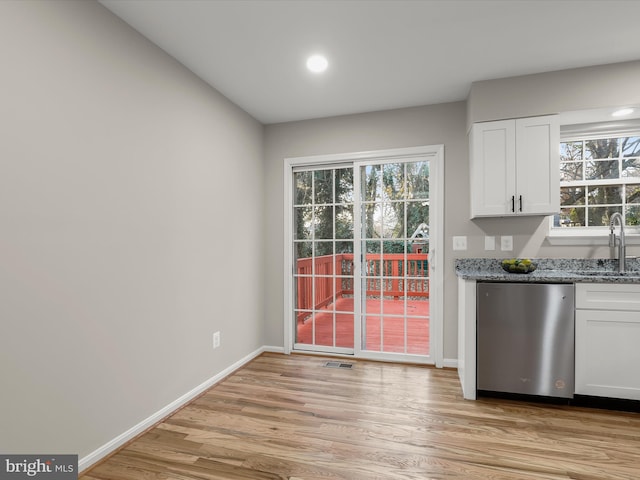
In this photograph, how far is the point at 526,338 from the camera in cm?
252

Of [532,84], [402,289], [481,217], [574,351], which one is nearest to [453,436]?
[574,351]

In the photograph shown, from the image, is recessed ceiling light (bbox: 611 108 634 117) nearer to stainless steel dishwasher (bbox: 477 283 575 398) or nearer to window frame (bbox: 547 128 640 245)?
window frame (bbox: 547 128 640 245)

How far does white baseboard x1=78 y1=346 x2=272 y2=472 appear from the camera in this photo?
1846 mm

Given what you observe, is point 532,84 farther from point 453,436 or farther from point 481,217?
point 453,436

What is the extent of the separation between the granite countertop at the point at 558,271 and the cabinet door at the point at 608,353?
25 cm

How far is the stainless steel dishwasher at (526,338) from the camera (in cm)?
247

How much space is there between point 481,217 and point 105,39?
10.2 feet

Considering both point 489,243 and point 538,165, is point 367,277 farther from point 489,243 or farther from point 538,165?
point 538,165

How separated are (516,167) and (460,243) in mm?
817

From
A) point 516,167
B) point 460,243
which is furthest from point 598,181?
point 460,243

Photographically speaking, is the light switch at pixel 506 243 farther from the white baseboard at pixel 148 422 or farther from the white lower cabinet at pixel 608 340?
the white baseboard at pixel 148 422

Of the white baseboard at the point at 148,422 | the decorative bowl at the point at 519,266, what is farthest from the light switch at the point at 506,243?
the white baseboard at the point at 148,422

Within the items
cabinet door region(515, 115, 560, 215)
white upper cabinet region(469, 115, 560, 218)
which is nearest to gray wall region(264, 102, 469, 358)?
white upper cabinet region(469, 115, 560, 218)

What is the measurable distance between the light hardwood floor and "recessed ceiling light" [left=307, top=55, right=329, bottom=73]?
258 centimetres
